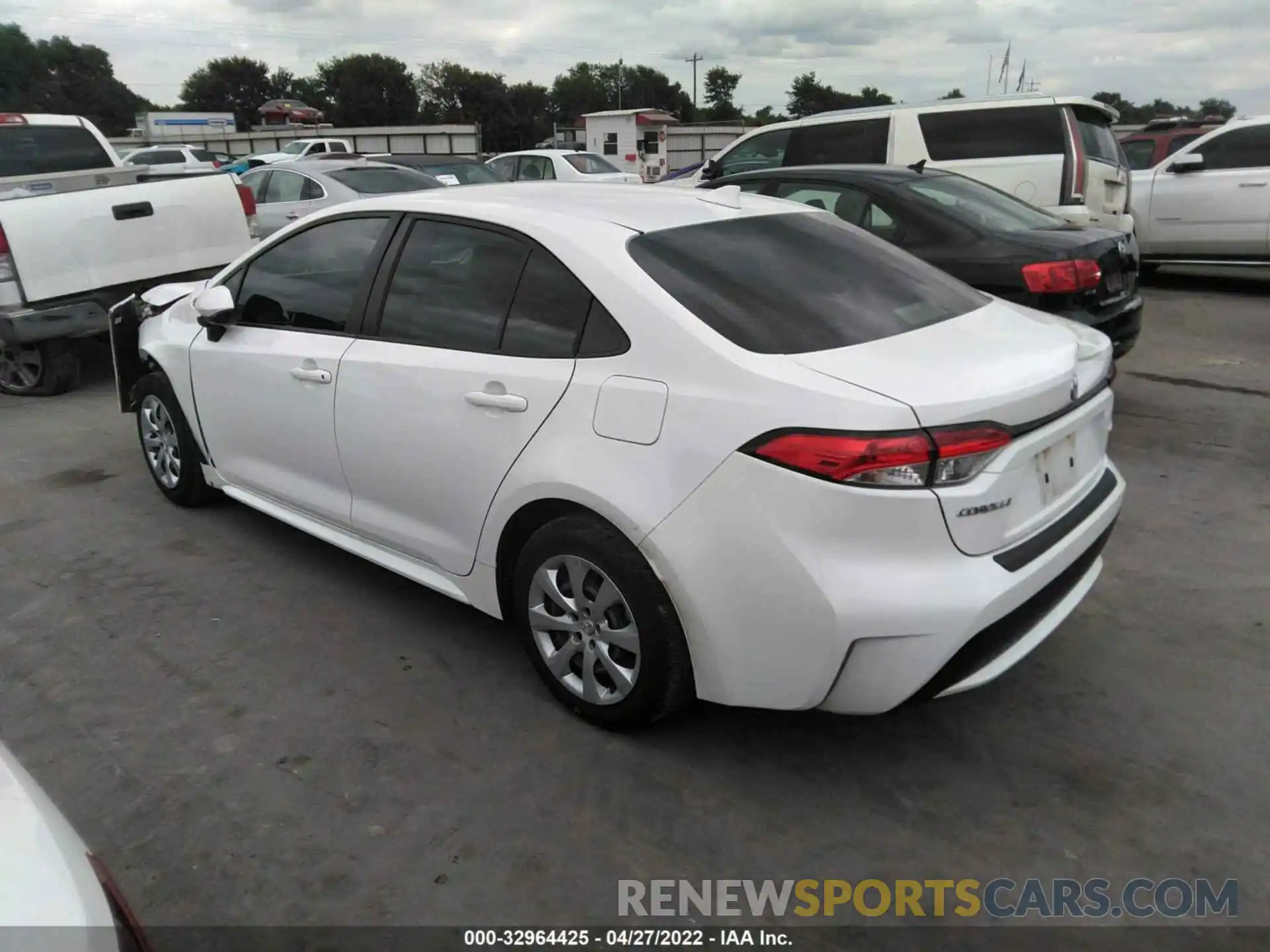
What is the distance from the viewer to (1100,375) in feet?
10.1

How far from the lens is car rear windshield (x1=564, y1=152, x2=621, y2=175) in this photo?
17109mm

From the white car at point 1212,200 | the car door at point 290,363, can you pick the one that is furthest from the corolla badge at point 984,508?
the white car at point 1212,200

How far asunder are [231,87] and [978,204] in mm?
106855

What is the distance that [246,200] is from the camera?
8297 millimetres

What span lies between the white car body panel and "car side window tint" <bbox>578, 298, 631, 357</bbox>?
1760mm

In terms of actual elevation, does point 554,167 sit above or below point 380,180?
below

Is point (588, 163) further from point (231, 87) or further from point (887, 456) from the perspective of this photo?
point (231, 87)

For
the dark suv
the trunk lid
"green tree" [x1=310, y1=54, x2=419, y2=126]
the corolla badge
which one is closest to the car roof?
the trunk lid

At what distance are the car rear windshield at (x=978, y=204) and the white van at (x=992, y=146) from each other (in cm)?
140

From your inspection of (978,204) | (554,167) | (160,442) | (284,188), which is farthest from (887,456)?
(554,167)

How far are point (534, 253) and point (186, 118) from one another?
194 ft

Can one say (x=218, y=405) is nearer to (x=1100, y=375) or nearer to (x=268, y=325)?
(x=268, y=325)

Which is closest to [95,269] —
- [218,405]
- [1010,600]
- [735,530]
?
[218,405]

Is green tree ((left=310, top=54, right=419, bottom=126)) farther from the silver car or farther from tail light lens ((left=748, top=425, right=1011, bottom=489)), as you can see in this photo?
tail light lens ((left=748, top=425, right=1011, bottom=489))
